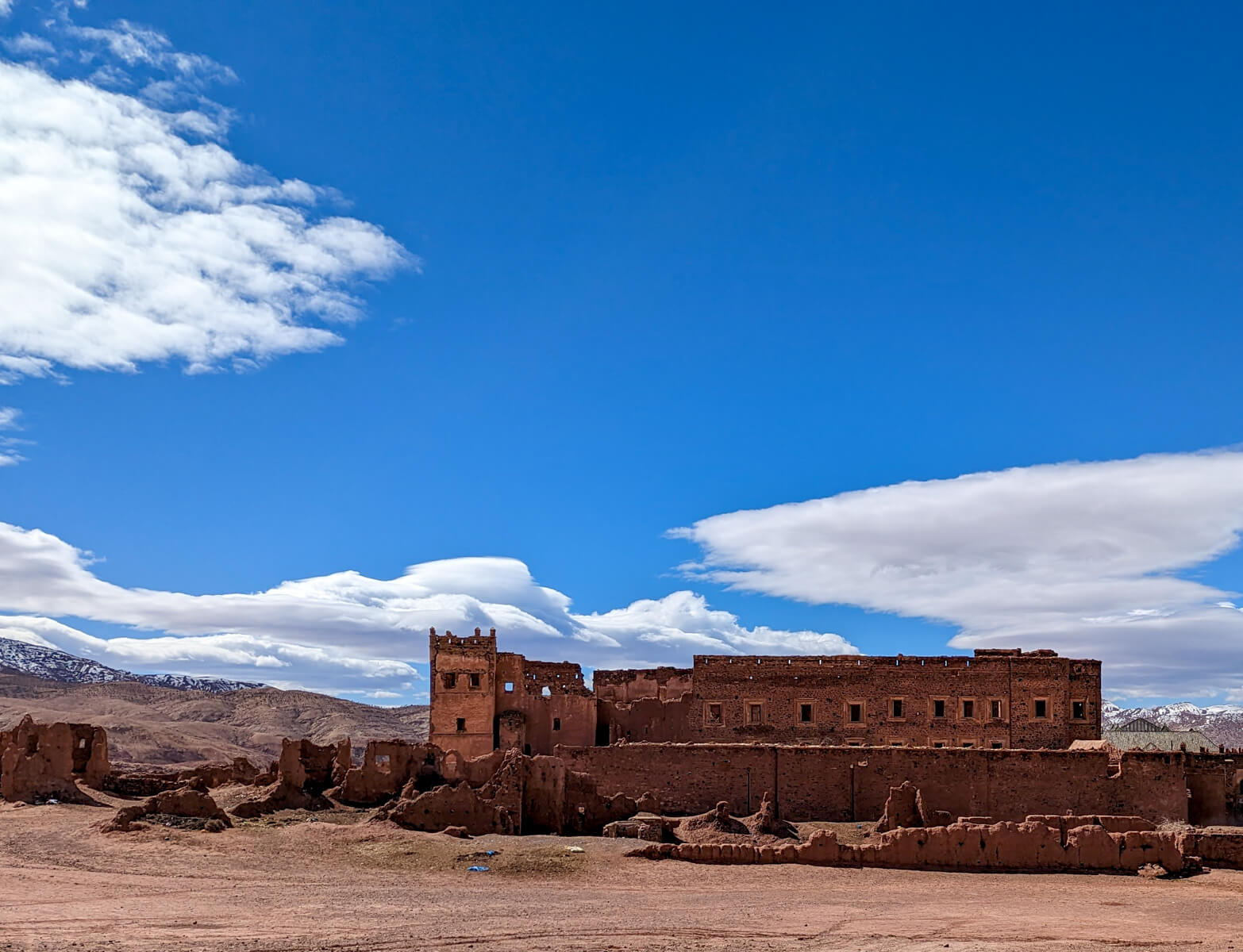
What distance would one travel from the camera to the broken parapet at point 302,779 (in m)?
38.0

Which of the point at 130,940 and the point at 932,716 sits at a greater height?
the point at 932,716

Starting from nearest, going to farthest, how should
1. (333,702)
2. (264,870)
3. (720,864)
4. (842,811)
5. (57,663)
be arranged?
(264,870) < (720,864) < (842,811) < (333,702) < (57,663)

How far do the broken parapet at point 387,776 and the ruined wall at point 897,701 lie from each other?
15.3 metres

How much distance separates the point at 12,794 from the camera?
40844 millimetres

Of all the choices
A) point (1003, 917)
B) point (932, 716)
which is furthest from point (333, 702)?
point (1003, 917)

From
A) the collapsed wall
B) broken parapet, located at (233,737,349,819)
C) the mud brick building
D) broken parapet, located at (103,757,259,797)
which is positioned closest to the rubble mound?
the collapsed wall

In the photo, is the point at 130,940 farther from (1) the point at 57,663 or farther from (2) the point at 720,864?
(1) the point at 57,663

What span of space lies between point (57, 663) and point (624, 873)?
146m

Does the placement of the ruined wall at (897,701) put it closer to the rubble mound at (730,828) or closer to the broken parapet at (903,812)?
the broken parapet at (903,812)

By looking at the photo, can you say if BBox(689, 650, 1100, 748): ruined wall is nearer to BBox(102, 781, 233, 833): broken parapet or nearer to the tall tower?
the tall tower

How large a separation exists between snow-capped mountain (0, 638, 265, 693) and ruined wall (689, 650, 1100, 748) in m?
112

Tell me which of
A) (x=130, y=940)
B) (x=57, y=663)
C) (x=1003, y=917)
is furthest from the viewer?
(x=57, y=663)

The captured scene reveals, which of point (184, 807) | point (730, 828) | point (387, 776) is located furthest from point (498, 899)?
point (184, 807)

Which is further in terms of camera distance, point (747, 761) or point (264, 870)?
point (747, 761)
